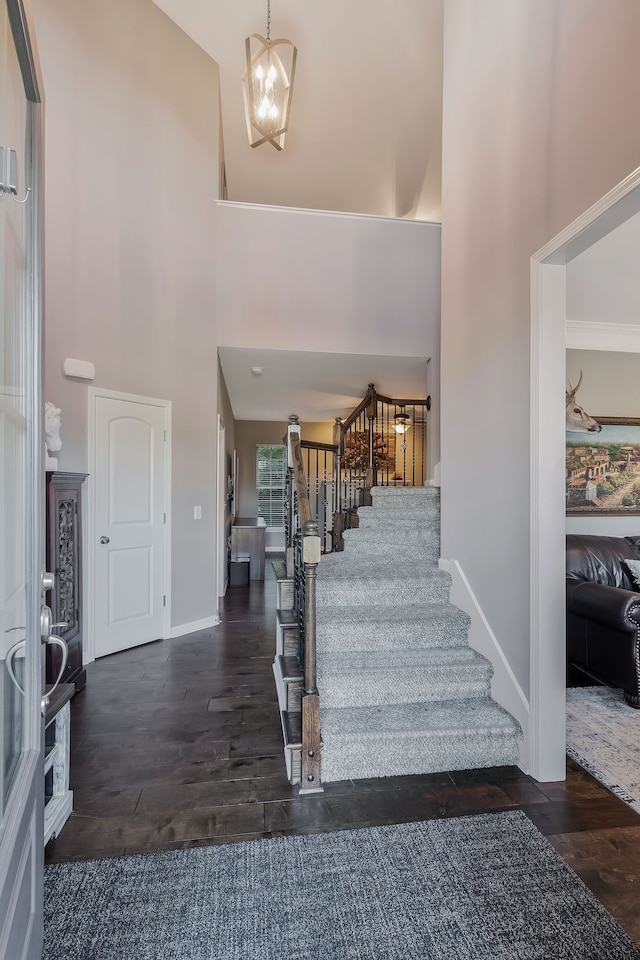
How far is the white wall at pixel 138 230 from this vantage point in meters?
Answer: 3.83

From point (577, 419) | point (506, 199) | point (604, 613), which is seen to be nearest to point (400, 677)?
point (604, 613)

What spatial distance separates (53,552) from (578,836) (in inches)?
128

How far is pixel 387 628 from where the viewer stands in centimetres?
300

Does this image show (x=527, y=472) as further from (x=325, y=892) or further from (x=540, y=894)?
(x=325, y=892)

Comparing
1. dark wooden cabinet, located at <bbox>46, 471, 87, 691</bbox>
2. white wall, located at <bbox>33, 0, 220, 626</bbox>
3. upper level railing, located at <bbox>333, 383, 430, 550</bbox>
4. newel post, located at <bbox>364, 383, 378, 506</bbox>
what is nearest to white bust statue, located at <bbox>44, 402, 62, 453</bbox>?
dark wooden cabinet, located at <bbox>46, 471, 87, 691</bbox>

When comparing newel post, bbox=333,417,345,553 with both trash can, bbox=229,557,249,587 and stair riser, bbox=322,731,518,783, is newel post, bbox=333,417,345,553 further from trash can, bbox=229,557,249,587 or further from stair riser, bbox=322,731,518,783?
trash can, bbox=229,557,249,587

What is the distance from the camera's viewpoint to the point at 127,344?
4301mm

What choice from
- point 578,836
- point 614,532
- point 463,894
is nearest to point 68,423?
point 463,894

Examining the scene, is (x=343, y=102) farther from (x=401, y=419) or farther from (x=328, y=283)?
(x=401, y=419)

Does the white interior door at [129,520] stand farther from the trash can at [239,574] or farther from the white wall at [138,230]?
the trash can at [239,574]

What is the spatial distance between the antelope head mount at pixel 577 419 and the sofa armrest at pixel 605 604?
1.60 m

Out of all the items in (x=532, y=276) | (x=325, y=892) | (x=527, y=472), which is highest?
(x=532, y=276)

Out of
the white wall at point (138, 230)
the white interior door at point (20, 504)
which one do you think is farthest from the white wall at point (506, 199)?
A: the white wall at point (138, 230)

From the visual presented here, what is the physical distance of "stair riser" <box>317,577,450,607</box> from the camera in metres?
3.22
